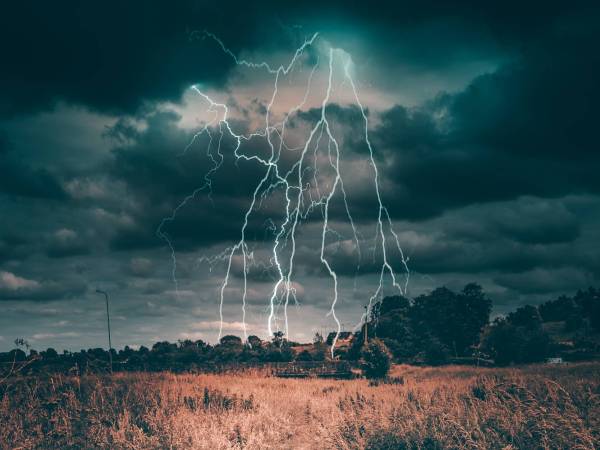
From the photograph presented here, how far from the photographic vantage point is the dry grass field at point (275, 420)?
12617 millimetres

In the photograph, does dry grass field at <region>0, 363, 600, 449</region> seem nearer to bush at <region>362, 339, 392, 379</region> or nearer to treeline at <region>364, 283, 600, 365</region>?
bush at <region>362, 339, 392, 379</region>

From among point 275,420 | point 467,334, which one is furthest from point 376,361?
point 467,334

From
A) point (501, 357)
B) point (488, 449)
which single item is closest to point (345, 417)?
point (488, 449)

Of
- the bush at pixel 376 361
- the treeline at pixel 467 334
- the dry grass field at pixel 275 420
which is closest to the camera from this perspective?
the dry grass field at pixel 275 420

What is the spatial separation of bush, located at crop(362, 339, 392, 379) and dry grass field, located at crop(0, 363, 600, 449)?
685 inches

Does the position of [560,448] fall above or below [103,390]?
below

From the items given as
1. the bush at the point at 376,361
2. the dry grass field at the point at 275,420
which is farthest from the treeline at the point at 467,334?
the dry grass field at the point at 275,420

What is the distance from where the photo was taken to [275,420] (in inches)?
639

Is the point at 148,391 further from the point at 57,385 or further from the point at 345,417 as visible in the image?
the point at 345,417

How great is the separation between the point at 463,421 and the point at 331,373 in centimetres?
2842

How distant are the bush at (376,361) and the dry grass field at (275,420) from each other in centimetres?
1741

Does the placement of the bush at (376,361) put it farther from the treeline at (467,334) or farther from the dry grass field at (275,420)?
the dry grass field at (275,420)

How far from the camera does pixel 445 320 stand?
66.1m

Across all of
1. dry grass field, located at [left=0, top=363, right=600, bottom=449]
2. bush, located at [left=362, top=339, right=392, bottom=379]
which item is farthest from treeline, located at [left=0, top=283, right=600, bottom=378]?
dry grass field, located at [left=0, top=363, right=600, bottom=449]
